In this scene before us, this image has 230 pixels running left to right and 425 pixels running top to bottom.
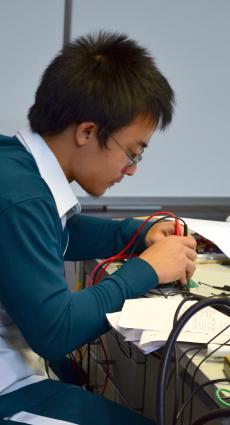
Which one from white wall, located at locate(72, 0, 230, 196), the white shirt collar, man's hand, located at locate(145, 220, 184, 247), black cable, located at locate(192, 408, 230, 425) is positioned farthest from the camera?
white wall, located at locate(72, 0, 230, 196)

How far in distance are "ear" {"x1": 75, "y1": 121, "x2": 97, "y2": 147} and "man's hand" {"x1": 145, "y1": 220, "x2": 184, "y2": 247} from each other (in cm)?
33

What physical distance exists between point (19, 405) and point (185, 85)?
1916mm

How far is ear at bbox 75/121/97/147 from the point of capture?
1086mm

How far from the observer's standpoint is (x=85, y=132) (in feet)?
3.60

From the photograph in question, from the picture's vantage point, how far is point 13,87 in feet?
8.02

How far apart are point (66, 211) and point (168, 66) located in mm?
1654

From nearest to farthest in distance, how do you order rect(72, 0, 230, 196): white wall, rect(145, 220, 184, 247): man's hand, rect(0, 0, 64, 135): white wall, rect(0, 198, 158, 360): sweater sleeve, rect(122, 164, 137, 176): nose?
rect(0, 198, 158, 360): sweater sleeve < rect(122, 164, 137, 176): nose < rect(145, 220, 184, 247): man's hand < rect(0, 0, 64, 135): white wall < rect(72, 0, 230, 196): white wall

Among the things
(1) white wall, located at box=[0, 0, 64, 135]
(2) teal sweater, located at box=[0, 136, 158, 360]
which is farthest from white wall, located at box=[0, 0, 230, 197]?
(2) teal sweater, located at box=[0, 136, 158, 360]

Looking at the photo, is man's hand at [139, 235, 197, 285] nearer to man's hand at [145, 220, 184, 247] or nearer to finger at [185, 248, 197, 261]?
finger at [185, 248, 197, 261]

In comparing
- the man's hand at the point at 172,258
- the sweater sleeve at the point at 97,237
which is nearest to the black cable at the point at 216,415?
the man's hand at the point at 172,258

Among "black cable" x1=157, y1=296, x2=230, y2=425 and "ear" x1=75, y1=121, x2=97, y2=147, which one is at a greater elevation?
"ear" x1=75, y1=121, x2=97, y2=147

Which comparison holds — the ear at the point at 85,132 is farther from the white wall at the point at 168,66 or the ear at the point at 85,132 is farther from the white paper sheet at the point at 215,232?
the white wall at the point at 168,66

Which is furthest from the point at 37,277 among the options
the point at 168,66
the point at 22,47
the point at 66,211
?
the point at 168,66

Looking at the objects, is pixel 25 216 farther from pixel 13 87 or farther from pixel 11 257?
pixel 13 87
